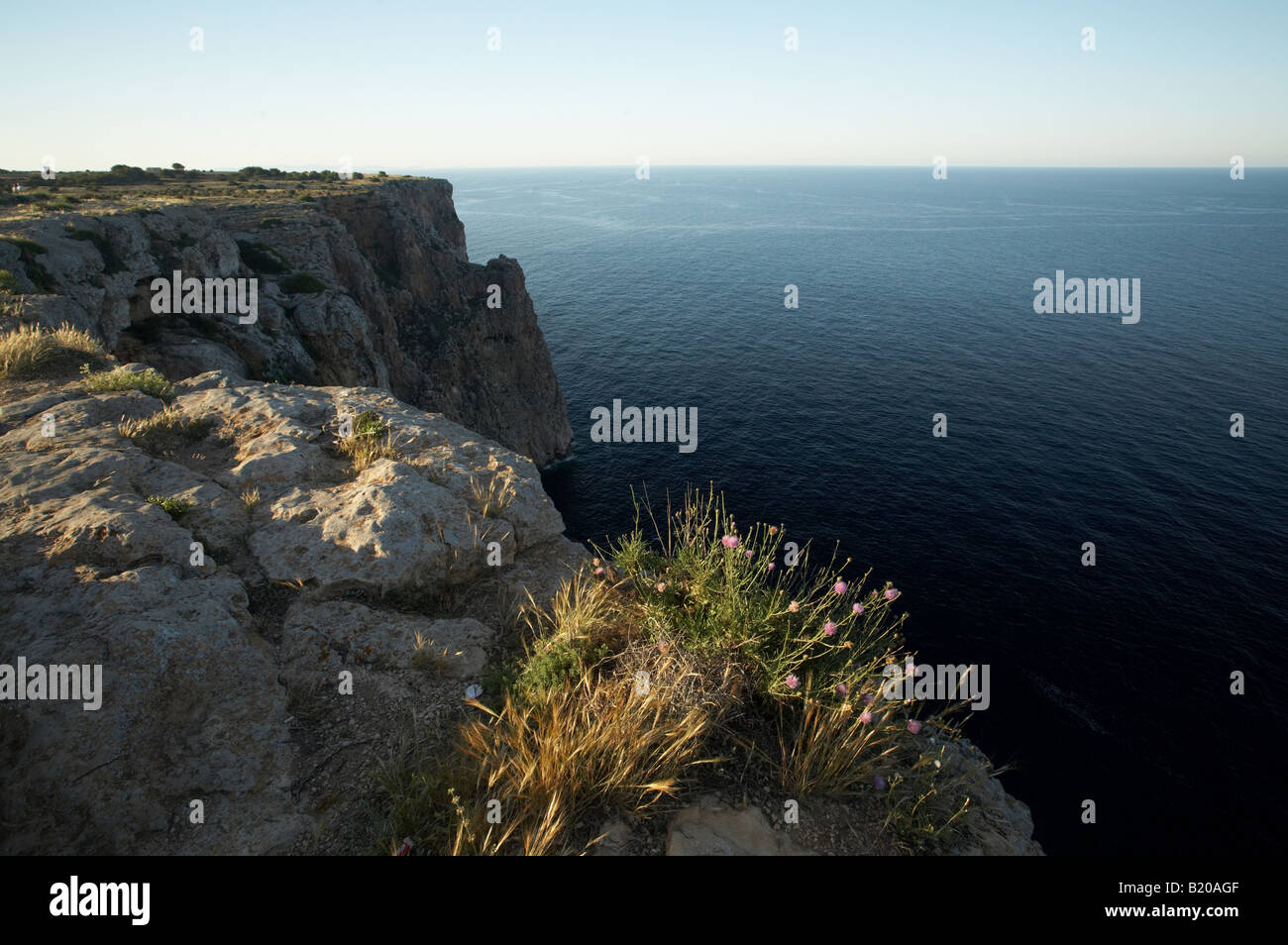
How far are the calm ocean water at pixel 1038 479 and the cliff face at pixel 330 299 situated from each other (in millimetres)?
10265

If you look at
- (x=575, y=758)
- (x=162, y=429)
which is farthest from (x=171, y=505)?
(x=575, y=758)

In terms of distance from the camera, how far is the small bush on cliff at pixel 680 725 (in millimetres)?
4590

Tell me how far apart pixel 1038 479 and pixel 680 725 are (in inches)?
2054

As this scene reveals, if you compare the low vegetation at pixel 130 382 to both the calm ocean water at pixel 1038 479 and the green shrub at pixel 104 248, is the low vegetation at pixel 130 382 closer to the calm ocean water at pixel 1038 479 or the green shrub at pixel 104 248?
the green shrub at pixel 104 248

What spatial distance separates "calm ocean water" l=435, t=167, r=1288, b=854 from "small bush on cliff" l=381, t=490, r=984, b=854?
26290 millimetres

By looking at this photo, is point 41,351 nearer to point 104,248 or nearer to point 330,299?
point 104,248

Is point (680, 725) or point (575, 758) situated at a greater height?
point (680, 725)

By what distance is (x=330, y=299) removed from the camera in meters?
33.9

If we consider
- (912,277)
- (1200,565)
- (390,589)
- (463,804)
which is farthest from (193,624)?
(912,277)

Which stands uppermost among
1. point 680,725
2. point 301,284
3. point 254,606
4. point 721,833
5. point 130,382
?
point 301,284

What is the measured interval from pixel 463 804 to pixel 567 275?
12033 centimetres

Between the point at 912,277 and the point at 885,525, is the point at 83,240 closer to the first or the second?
the point at 885,525

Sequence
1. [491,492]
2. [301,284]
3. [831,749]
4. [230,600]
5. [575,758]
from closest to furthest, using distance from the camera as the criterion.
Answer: [575,758] → [831,749] → [230,600] → [491,492] → [301,284]

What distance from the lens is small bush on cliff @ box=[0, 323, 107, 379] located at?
38.7 feet
